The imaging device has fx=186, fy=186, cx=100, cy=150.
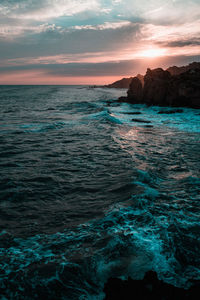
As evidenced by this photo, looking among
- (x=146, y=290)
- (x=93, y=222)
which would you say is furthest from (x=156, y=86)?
(x=146, y=290)

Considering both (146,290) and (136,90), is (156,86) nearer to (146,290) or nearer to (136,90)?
(136,90)

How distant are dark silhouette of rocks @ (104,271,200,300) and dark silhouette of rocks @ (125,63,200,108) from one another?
35794 mm

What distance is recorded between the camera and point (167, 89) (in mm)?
39875

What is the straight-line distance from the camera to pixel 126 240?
4102 millimetres

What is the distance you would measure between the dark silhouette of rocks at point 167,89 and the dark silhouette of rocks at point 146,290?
35.8 m

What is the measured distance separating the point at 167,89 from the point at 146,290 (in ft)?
138

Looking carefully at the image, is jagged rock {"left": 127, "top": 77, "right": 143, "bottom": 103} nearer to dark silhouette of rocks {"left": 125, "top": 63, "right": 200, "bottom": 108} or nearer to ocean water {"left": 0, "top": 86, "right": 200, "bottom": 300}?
dark silhouette of rocks {"left": 125, "top": 63, "right": 200, "bottom": 108}

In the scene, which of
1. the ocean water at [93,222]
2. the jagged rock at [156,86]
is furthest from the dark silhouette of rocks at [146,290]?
the jagged rock at [156,86]

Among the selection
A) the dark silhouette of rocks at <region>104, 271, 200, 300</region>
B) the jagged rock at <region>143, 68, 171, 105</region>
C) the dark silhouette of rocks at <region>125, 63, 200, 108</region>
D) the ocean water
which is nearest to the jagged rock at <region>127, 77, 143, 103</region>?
the dark silhouette of rocks at <region>125, 63, 200, 108</region>

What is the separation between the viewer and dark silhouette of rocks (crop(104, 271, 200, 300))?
9.66 ft

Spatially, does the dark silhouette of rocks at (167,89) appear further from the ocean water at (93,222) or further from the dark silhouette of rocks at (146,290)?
the dark silhouette of rocks at (146,290)

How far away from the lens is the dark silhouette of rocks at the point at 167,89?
111 ft

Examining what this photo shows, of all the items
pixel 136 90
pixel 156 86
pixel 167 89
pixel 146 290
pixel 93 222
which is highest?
pixel 136 90

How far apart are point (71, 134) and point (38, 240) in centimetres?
1220
